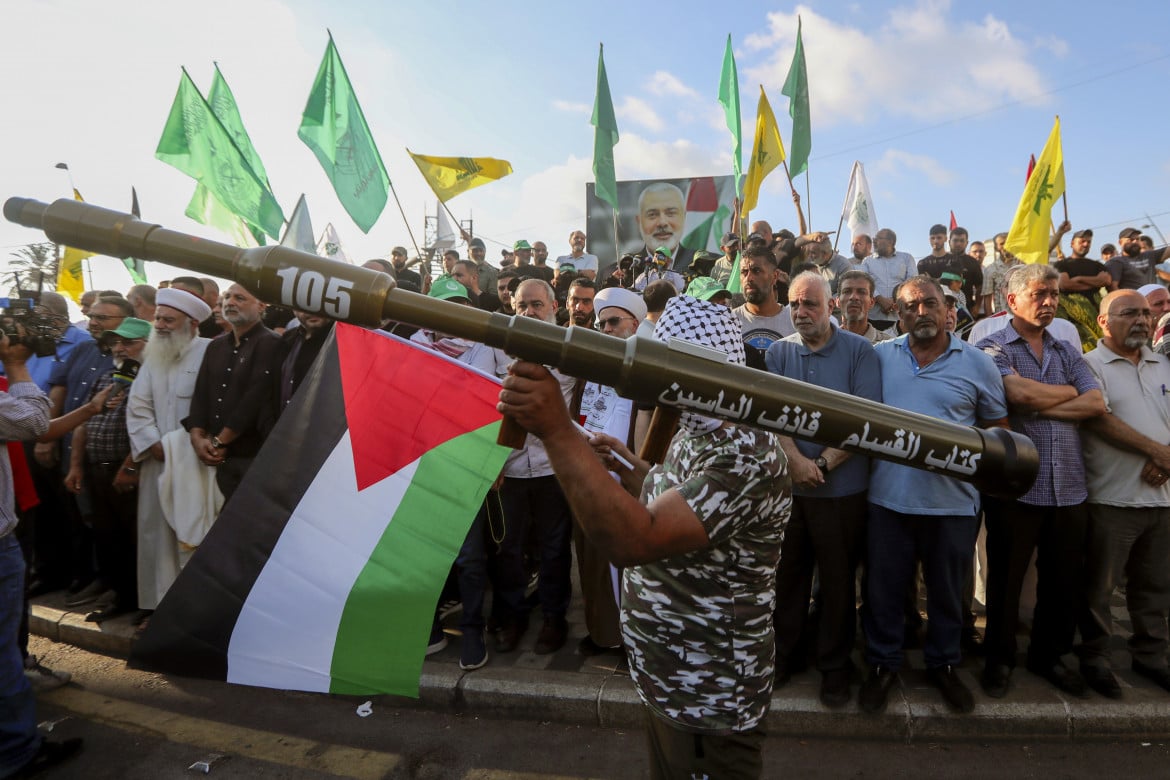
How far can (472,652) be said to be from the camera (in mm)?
4406

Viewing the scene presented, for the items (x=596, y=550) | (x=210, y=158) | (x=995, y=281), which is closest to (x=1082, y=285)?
(x=995, y=281)

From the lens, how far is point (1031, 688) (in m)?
3.96

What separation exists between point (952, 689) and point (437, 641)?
3.32 meters

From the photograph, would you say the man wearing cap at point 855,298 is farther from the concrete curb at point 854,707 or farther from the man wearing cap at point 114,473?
the man wearing cap at point 114,473

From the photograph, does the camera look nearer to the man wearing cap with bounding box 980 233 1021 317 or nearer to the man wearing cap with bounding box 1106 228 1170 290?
the man wearing cap with bounding box 980 233 1021 317

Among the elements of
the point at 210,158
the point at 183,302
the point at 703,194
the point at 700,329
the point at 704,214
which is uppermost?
the point at 703,194

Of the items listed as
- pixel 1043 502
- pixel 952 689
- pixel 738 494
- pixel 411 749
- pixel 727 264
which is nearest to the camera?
pixel 738 494

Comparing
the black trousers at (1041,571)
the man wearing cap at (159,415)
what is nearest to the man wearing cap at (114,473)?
the man wearing cap at (159,415)

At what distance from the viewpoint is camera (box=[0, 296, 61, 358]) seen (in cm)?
371

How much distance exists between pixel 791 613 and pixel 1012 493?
3.24 m

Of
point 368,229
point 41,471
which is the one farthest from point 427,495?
point 368,229

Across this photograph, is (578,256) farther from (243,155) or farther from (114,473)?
(114,473)

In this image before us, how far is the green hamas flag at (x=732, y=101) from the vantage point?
362 inches

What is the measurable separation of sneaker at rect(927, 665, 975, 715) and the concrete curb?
47mm
